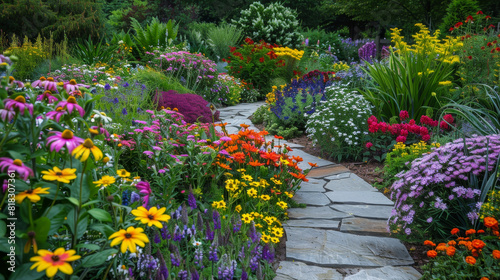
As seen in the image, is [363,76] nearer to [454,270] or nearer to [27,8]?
[454,270]

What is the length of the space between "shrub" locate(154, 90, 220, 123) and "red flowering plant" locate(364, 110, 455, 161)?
2.19 meters

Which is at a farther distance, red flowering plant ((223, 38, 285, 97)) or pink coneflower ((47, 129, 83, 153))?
red flowering plant ((223, 38, 285, 97))

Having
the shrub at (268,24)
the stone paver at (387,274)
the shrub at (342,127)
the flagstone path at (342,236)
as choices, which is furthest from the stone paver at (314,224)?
the shrub at (268,24)

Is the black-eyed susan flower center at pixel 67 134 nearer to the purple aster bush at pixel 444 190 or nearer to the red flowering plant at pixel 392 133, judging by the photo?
the purple aster bush at pixel 444 190

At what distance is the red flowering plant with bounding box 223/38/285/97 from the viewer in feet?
30.1

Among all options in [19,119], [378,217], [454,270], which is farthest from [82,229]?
[378,217]

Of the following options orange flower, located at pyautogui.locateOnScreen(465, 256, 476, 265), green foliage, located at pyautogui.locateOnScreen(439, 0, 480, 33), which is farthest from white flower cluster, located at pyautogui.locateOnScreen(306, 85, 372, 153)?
green foliage, located at pyautogui.locateOnScreen(439, 0, 480, 33)

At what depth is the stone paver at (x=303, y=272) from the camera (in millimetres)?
2195

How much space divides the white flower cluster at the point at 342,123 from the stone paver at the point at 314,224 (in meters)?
1.60

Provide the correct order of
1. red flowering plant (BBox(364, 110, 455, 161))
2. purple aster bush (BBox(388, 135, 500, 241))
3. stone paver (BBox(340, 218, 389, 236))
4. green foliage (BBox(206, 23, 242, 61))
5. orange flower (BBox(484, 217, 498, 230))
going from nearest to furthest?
orange flower (BBox(484, 217, 498, 230)) → purple aster bush (BBox(388, 135, 500, 241)) → stone paver (BBox(340, 218, 389, 236)) → red flowering plant (BBox(364, 110, 455, 161)) → green foliage (BBox(206, 23, 242, 61))

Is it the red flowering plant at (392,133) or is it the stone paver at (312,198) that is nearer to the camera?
the stone paver at (312,198)

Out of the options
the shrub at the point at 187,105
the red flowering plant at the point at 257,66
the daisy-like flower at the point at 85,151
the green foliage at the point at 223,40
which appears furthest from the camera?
the green foliage at the point at 223,40

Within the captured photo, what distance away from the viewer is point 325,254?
8.07 ft

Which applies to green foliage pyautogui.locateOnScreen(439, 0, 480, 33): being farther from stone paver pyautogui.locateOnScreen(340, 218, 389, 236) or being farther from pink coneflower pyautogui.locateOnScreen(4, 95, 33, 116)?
pink coneflower pyautogui.locateOnScreen(4, 95, 33, 116)
